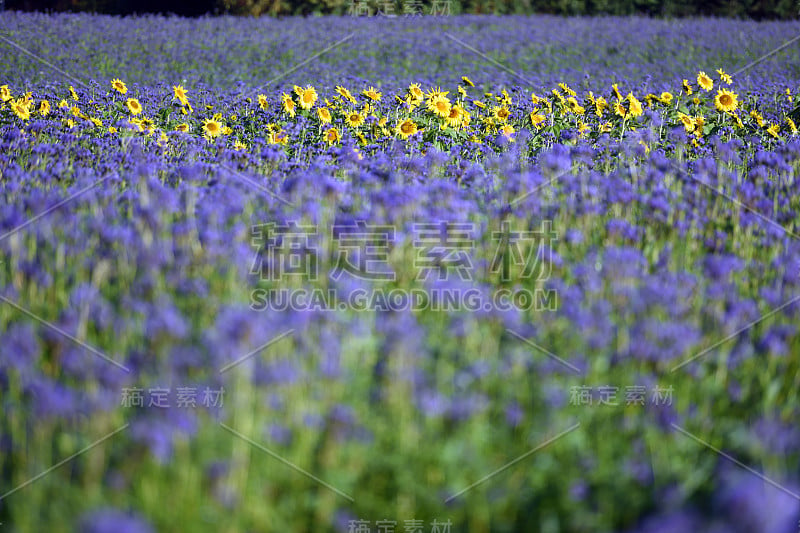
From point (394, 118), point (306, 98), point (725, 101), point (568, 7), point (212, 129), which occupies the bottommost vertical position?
point (212, 129)

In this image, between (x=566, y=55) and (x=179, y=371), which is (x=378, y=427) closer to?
(x=179, y=371)

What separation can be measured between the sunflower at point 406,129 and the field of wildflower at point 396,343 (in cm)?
66

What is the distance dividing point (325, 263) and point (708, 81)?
4.12 m

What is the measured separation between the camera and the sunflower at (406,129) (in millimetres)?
4930

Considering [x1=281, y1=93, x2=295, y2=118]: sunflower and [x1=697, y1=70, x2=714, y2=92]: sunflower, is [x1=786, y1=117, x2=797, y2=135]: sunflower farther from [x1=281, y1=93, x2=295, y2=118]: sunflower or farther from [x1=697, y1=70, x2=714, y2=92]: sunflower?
[x1=281, y1=93, x2=295, y2=118]: sunflower

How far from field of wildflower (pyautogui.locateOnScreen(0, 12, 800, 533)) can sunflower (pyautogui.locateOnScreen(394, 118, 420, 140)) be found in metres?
0.66

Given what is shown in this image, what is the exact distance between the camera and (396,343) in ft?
6.34

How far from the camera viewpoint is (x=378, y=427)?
180cm

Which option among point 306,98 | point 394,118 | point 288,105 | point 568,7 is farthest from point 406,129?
point 568,7

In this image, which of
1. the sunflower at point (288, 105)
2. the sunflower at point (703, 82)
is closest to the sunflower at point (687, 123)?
the sunflower at point (703, 82)

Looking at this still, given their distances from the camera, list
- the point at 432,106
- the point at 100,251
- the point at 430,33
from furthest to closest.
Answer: the point at 430,33 → the point at 432,106 → the point at 100,251

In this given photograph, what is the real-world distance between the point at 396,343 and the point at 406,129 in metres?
3.23

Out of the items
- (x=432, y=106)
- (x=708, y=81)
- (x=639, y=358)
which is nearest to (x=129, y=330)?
(x=639, y=358)

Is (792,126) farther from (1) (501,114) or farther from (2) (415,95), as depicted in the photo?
(2) (415,95)
